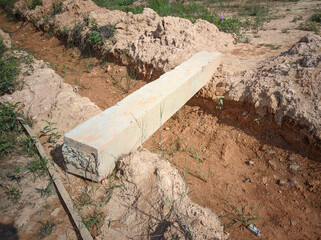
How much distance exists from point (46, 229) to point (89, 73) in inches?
141

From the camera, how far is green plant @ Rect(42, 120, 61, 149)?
8.05ft

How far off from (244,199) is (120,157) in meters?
1.44

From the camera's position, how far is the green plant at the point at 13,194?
1.89m

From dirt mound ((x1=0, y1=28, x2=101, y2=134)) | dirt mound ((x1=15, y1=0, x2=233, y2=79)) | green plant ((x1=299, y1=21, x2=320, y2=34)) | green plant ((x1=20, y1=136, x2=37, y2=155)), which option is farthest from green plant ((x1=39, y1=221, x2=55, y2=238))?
green plant ((x1=299, y1=21, x2=320, y2=34))

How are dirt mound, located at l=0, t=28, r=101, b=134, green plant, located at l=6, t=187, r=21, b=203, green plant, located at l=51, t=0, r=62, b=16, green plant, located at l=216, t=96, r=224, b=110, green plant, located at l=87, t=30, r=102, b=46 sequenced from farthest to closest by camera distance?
green plant, located at l=51, t=0, r=62, b=16
green plant, located at l=87, t=30, r=102, b=46
green plant, located at l=216, t=96, r=224, b=110
dirt mound, located at l=0, t=28, r=101, b=134
green plant, located at l=6, t=187, r=21, b=203

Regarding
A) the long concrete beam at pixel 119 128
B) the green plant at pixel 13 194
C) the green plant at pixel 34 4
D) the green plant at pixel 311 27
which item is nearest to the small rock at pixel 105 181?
the long concrete beam at pixel 119 128

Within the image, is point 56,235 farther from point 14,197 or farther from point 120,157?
point 120,157

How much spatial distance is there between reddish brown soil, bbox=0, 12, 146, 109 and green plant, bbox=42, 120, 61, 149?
1078 mm

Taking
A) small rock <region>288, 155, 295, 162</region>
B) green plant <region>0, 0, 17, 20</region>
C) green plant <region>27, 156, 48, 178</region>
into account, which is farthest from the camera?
green plant <region>0, 0, 17, 20</region>

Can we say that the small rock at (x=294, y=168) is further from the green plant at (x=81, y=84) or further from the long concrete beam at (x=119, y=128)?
the green plant at (x=81, y=84)

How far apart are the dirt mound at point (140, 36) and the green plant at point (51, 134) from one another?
205 centimetres

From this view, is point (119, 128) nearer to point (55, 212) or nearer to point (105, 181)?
point (105, 181)

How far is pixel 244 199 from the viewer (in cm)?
223

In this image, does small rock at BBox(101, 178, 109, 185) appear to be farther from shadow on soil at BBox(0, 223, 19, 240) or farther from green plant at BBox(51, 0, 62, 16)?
green plant at BBox(51, 0, 62, 16)
